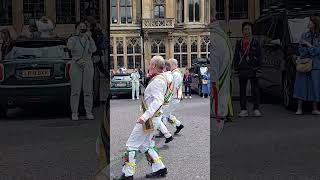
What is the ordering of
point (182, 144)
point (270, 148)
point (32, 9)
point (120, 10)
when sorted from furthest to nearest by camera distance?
point (182, 144), point (270, 148), point (120, 10), point (32, 9)

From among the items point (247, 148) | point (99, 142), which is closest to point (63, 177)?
point (99, 142)

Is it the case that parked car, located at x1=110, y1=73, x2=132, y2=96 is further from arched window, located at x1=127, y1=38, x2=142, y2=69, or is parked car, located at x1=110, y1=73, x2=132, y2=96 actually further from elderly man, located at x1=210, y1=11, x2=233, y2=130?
elderly man, located at x1=210, y1=11, x2=233, y2=130

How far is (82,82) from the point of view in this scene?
2916mm

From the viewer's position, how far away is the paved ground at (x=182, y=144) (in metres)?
4.79

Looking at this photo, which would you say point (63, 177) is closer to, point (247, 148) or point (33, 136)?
point (33, 136)

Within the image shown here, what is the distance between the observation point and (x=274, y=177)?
161 inches

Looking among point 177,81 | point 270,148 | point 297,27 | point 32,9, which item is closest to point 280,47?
point 297,27

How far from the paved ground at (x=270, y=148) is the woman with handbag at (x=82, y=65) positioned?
1.24 m

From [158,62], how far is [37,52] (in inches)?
61.0

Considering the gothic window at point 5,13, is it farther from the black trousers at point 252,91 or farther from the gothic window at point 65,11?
the black trousers at point 252,91

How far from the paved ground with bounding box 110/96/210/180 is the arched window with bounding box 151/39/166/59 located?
59 centimetres

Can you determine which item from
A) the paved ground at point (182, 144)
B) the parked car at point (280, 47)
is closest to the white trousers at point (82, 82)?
the parked car at point (280, 47)

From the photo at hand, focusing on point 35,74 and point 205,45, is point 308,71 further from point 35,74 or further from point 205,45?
point 35,74

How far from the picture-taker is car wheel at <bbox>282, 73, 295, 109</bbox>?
3.54 metres
